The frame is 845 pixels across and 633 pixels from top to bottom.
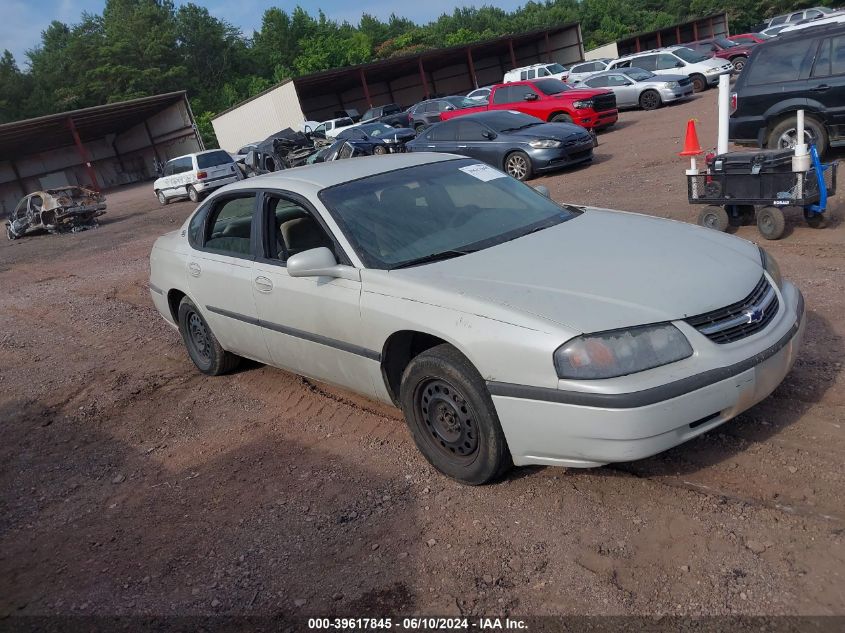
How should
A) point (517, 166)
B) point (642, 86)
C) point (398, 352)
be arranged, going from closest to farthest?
point (398, 352) < point (517, 166) < point (642, 86)

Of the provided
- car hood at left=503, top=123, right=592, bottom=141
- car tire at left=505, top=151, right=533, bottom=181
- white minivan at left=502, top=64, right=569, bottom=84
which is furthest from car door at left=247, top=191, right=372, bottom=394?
white minivan at left=502, top=64, right=569, bottom=84

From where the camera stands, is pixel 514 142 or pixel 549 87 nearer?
pixel 514 142

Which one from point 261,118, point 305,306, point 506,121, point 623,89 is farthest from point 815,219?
point 261,118

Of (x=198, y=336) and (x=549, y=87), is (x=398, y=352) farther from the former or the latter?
(x=549, y=87)

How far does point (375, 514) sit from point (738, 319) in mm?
1979

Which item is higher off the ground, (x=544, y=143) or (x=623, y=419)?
(x=623, y=419)

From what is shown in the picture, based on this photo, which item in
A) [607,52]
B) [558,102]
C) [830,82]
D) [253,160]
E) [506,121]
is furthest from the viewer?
[607,52]

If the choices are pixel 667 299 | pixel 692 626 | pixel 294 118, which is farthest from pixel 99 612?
pixel 294 118

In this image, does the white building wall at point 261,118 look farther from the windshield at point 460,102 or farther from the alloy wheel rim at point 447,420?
the alloy wheel rim at point 447,420

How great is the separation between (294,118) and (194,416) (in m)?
34.6

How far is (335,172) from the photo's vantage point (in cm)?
471

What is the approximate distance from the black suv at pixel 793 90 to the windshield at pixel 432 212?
6.39 m

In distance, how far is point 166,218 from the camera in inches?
838

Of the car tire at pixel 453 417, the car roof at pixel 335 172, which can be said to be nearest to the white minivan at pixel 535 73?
the car roof at pixel 335 172
